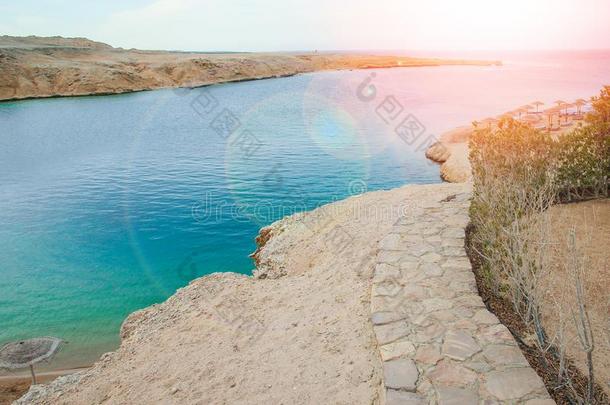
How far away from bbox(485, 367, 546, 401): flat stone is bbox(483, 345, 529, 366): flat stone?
0.13 meters

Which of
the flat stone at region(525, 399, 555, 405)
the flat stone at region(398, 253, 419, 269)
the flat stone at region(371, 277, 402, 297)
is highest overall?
the flat stone at region(398, 253, 419, 269)

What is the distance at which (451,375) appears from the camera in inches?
205

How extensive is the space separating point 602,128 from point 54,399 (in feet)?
47.2

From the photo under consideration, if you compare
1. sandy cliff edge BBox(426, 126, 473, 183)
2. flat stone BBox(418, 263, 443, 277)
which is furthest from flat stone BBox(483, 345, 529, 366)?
sandy cliff edge BBox(426, 126, 473, 183)

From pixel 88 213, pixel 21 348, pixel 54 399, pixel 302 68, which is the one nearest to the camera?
pixel 54 399

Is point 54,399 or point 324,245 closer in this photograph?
point 54,399

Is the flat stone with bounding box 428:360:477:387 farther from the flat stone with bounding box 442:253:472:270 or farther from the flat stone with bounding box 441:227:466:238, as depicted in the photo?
the flat stone with bounding box 441:227:466:238

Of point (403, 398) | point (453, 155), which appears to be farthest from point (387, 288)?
point (453, 155)

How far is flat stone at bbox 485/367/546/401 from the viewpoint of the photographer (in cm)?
484

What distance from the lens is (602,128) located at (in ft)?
36.2

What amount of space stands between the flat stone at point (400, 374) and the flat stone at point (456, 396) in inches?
13.5

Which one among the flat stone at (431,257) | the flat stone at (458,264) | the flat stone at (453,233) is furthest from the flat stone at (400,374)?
the flat stone at (453,233)

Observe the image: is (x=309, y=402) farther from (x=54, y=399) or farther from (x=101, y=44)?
(x=101, y=44)

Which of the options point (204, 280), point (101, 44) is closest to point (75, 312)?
point (204, 280)
